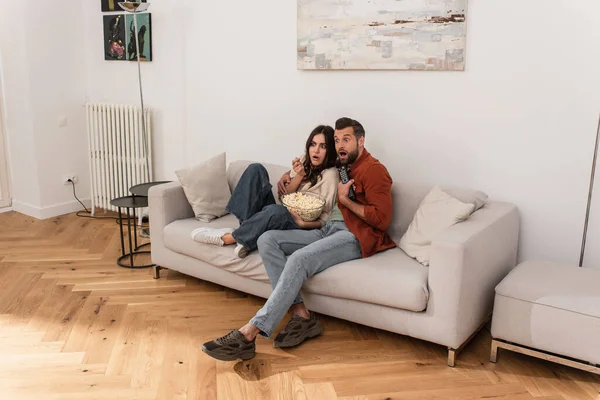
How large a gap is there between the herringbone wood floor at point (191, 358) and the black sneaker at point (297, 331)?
0.04 m

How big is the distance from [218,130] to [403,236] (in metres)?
1.95

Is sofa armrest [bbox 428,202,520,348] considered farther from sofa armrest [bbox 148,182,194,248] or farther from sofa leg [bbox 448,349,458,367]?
sofa armrest [bbox 148,182,194,248]

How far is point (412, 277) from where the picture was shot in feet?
9.60

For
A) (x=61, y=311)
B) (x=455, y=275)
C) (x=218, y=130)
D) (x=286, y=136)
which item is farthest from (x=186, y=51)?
(x=455, y=275)

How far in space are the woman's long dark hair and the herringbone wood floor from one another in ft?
2.60

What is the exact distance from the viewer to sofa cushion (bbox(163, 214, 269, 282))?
11.3 feet

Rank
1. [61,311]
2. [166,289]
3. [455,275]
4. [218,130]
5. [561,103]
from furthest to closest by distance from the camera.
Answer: [218,130], [166,289], [61,311], [561,103], [455,275]

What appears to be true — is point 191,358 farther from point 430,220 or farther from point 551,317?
point 551,317

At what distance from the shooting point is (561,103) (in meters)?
3.26

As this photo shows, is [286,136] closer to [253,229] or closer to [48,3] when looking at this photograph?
[253,229]

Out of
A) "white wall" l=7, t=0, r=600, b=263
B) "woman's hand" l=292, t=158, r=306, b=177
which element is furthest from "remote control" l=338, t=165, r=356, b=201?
"white wall" l=7, t=0, r=600, b=263

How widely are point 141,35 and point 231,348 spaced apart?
3022mm

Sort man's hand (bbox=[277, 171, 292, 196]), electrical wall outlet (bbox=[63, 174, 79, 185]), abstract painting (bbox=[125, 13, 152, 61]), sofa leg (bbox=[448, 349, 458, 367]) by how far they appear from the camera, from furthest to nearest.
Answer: electrical wall outlet (bbox=[63, 174, 79, 185]) → abstract painting (bbox=[125, 13, 152, 61]) → man's hand (bbox=[277, 171, 292, 196]) → sofa leg (bbox=[448, 349, 458, 367])

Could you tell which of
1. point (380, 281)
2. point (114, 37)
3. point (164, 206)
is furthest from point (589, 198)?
point (114, 37)
